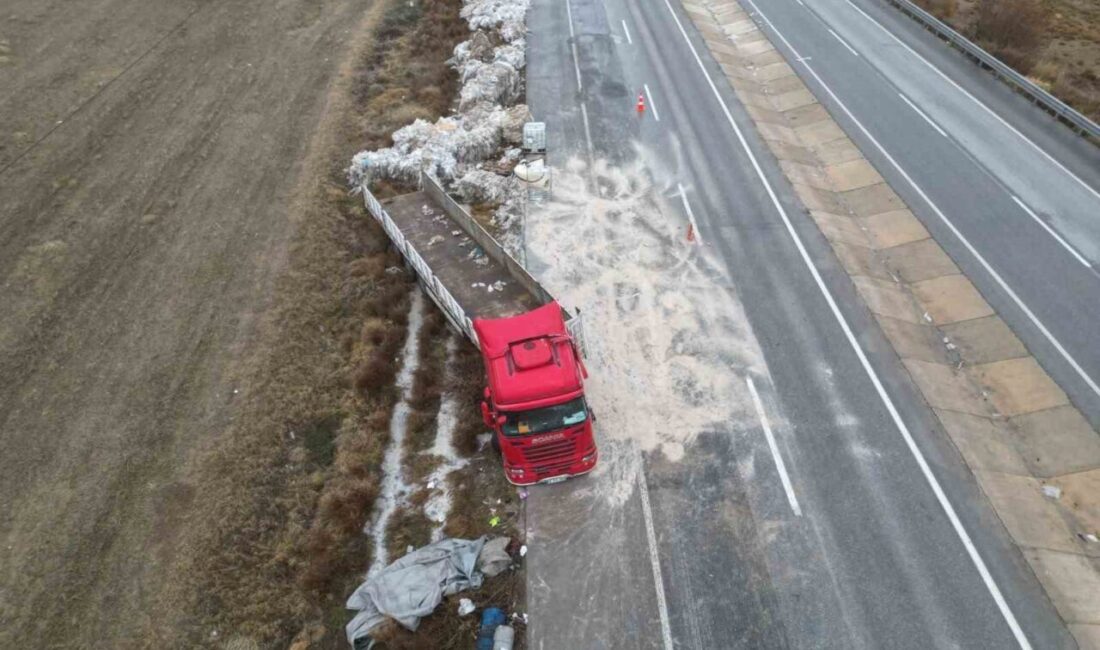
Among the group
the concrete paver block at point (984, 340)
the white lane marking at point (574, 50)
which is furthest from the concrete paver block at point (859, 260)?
the white lane marking at point (574, 50)

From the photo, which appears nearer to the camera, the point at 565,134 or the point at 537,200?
the point at 537,200

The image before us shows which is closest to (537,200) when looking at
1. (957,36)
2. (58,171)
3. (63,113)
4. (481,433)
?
(481,433)

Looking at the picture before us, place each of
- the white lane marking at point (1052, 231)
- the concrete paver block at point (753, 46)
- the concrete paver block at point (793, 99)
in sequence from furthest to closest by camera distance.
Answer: the concrete paver block at point (753, 46), the concrete paver block at point (793, 99), the white lane marking at point (1052, 231)

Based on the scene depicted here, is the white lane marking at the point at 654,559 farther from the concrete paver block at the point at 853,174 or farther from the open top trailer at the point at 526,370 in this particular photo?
the concrete paver block at the point at 853,174

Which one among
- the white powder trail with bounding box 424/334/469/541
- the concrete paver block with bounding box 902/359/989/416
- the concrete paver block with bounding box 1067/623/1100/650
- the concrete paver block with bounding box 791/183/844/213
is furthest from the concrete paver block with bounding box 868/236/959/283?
the white powder trail with bounding box 424/334/469/541

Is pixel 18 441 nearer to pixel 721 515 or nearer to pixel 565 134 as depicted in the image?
pixel 721 515

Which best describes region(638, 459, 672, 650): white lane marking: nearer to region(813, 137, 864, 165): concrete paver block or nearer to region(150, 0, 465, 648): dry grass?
region(150, 0, 465, 648): dry grass
